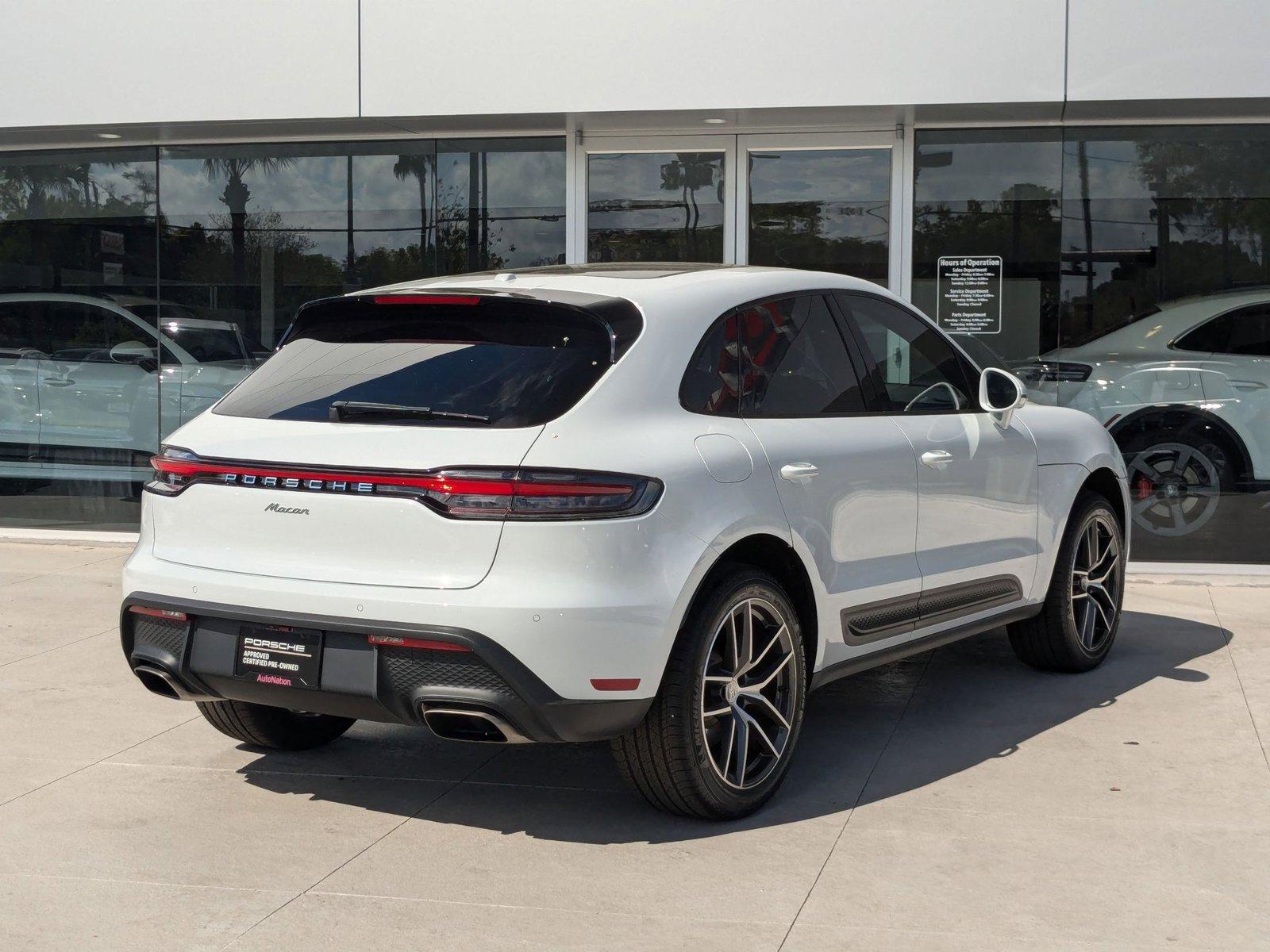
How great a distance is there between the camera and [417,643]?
4004mm

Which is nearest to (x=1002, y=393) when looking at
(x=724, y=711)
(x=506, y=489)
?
(x=724, y=711)

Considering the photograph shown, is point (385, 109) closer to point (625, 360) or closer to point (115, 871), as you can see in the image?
point (625, 360)

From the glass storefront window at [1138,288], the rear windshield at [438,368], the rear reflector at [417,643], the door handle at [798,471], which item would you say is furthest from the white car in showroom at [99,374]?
the rear reflector at [417,643]

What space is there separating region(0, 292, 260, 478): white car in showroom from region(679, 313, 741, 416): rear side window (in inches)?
259

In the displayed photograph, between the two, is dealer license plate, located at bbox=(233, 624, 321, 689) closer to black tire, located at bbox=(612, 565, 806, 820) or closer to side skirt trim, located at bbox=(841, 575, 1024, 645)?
black tire, located at bbox=(612, 565, 806, 820)

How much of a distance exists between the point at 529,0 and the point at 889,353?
4622mm

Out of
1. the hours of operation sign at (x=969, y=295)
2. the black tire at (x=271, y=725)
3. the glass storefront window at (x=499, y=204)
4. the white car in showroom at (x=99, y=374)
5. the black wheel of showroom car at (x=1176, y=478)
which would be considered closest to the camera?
the black tire at (x=271, y=725)

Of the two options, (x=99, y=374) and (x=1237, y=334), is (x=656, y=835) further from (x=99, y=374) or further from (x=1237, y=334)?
(x=99, y=374)

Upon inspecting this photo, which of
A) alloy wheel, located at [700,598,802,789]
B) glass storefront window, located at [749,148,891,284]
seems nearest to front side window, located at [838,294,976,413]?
alloy wheel, located at [700,598,802,789]

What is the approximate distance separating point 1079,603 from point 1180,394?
329cm

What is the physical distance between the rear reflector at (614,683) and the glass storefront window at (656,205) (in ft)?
20.3

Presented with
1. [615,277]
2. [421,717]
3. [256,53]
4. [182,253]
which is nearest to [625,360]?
[615,277]

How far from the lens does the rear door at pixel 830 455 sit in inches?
187

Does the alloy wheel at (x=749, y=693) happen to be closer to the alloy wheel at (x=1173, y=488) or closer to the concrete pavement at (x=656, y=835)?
the concrete pavement at (x=656, y=835)
